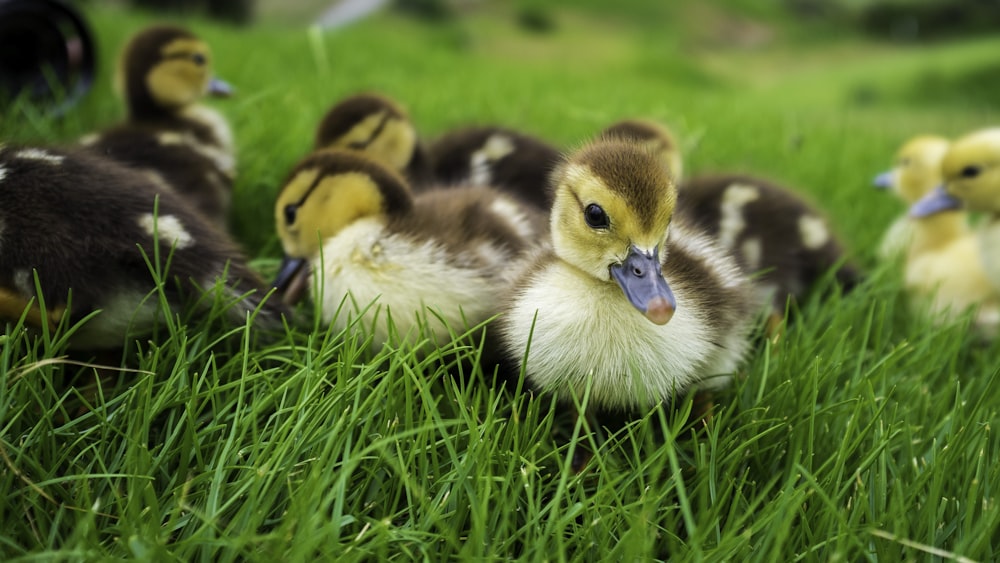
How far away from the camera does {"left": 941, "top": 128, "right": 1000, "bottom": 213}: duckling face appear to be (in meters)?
2.37

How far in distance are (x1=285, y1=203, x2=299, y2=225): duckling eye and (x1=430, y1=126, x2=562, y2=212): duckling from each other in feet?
2.14

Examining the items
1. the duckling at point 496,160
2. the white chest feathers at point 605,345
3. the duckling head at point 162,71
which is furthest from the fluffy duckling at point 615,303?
the duckling head at point 162,71

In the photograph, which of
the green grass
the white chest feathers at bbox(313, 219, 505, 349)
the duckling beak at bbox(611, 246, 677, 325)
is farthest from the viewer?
the white chest feathers at bbox(313, 219, 505, 349)

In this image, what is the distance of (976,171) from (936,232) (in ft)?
1.06

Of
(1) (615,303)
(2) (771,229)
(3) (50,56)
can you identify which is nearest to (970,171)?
(2) (771,229)

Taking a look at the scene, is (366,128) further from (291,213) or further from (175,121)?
(175,121)

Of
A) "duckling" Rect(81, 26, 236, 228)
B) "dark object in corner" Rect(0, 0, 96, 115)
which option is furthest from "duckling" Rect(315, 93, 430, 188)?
"dark object in corner" Rect(0, 0, 96, 115)

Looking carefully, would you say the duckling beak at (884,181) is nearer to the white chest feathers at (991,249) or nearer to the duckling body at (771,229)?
the white chest feathers at (991,249)

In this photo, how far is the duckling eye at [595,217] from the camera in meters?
1.40

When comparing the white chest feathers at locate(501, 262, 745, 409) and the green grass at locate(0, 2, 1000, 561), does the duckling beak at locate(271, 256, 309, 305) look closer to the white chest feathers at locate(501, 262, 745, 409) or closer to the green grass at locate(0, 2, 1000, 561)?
the green grass at locate(0, 2, 1000, 561)

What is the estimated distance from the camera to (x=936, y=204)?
8.29 ft

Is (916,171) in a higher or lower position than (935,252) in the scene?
higher

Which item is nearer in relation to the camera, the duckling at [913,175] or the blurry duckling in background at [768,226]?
the blurry duckling in background at [768,226]

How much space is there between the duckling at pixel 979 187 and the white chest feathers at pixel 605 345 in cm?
135
